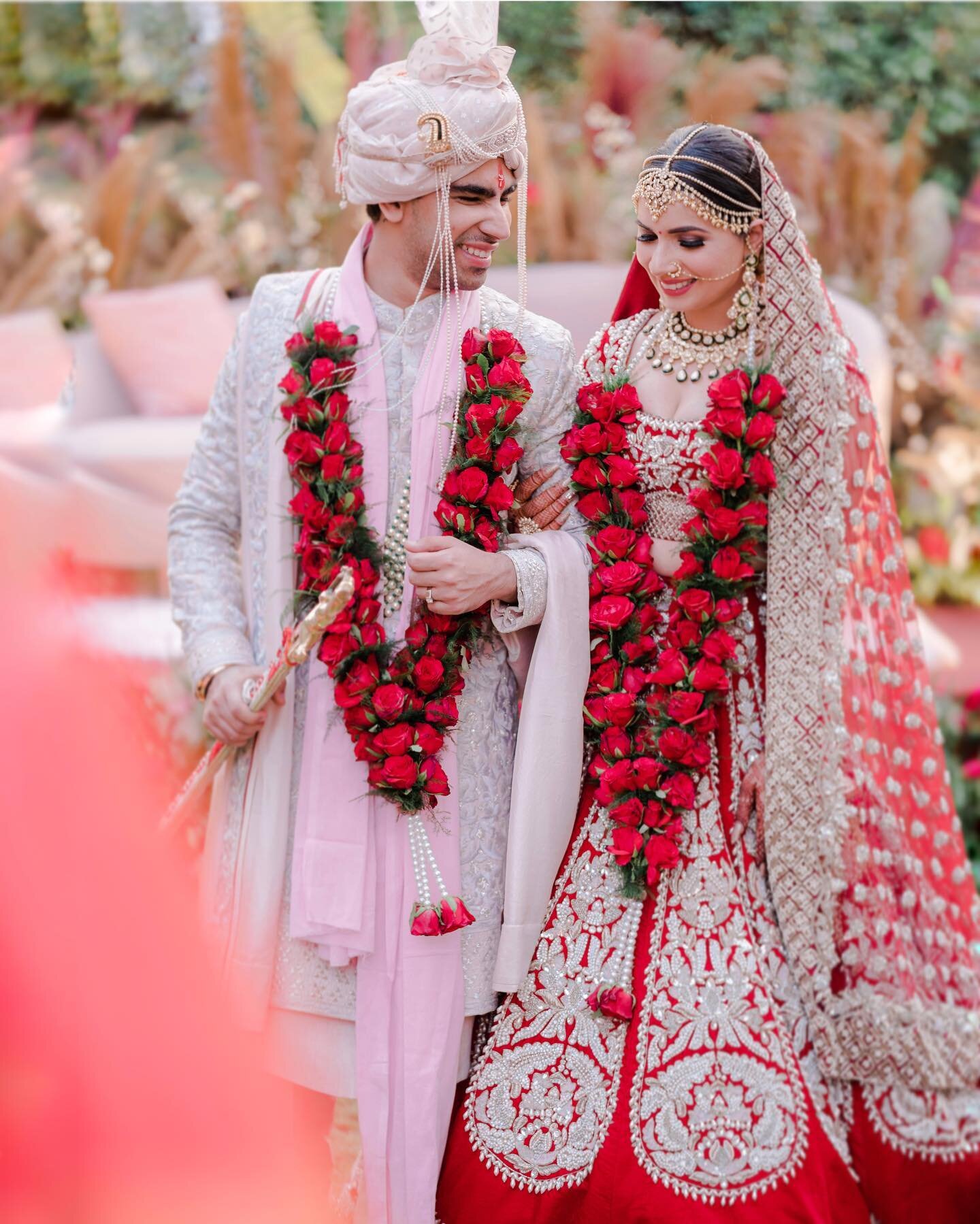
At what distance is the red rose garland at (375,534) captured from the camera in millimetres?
2227

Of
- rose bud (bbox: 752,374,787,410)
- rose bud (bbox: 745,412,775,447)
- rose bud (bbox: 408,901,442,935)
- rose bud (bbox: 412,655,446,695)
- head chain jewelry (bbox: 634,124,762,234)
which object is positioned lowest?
rose bud (bbox: 408,901,442,935)

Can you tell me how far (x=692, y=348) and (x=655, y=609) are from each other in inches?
19.9

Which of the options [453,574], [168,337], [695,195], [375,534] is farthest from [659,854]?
[168,337]

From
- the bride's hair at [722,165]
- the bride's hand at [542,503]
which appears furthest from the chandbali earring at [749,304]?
the bride's hand at [542,503]

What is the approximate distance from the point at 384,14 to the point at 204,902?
6216 mm

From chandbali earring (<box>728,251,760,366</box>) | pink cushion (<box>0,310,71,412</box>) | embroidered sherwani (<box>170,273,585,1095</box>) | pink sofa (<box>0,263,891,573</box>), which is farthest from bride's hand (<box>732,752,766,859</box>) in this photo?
pink cushion (<box>0,310,71,412</box>)

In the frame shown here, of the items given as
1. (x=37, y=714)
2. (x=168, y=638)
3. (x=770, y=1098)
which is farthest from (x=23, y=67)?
(x=37, y=714)

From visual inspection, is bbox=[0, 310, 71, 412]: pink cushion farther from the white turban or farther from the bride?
the bride

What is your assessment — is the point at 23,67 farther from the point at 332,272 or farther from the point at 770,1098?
the point at 770,1098

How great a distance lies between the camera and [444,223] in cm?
227

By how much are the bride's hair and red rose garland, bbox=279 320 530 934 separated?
1.51ft

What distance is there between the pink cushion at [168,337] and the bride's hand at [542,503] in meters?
4.58

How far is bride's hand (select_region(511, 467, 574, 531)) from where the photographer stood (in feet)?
8.04

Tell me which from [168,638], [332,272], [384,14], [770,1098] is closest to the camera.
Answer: [770,1098]
